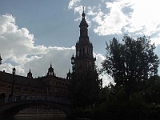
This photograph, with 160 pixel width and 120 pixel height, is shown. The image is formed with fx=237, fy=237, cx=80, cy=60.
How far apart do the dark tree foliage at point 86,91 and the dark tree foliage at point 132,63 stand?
14484mm

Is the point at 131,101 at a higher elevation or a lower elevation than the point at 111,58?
lower

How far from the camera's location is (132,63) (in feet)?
129

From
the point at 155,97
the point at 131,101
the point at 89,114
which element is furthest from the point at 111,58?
the point at 155,97

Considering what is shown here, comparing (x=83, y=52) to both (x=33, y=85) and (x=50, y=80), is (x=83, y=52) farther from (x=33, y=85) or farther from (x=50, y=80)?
(x=33, y=85)

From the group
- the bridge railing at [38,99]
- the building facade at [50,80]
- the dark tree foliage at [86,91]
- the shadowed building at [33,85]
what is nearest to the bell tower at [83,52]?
the building facade at [50,80]

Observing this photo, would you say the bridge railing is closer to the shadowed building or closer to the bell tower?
the shadowed building

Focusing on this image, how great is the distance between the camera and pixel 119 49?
4116 cm

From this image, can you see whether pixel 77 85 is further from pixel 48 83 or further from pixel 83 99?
pixel 48 83

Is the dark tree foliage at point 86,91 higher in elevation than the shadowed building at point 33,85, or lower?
lower

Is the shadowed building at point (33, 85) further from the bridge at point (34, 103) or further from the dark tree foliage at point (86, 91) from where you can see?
the dark tree foliage at point (86, 91)

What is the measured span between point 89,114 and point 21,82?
6499cm

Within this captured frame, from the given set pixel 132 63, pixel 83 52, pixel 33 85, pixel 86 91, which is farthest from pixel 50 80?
pixel 132 63

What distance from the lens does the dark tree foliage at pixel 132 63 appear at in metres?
39.2

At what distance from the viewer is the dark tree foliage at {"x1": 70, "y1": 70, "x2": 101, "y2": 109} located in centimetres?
5506
